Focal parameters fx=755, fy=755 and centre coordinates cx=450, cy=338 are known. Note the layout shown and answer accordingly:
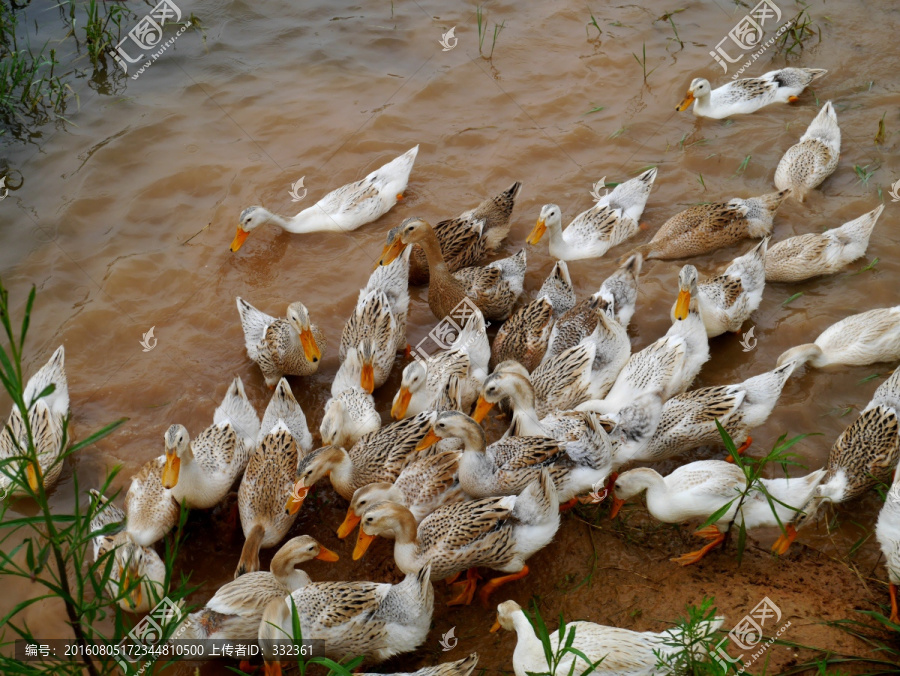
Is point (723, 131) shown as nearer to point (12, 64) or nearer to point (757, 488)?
point (757, 488)

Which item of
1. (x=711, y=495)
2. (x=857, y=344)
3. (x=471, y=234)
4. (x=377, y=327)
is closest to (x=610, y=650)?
(x=711, y=495)

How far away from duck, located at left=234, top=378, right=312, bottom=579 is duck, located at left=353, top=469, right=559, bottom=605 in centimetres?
65

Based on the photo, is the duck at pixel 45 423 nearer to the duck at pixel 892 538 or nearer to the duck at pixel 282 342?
the duck at pixel 282 342

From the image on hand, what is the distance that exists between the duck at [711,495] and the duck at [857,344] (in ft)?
4.25

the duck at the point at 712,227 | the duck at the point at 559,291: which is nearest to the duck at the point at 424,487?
the duck at the point at 559,291

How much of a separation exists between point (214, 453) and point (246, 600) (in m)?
1.27

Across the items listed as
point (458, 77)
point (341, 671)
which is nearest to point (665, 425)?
point (341, 671)

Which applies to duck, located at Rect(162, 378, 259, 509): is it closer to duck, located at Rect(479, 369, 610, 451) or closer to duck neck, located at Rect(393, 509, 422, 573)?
duck neck, located at Rect(393, 509, 422, 573)

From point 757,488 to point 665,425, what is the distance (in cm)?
89

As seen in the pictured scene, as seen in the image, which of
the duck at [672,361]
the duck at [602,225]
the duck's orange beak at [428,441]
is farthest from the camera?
the duck at [602,225]

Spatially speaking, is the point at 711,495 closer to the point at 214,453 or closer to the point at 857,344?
the point at 857,344

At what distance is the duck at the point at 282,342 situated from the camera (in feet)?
19.7

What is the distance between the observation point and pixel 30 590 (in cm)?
507

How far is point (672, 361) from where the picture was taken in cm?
571
